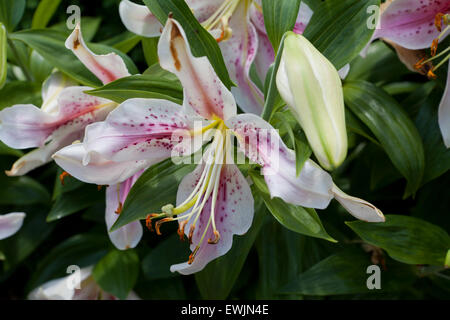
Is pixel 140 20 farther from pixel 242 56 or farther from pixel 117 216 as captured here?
pixel 117 216

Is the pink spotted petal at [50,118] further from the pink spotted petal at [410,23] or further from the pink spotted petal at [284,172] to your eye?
the pink spotted petal at [410,23]

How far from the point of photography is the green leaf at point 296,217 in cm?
62

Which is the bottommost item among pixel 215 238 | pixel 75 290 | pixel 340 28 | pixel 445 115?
pixel 75 290

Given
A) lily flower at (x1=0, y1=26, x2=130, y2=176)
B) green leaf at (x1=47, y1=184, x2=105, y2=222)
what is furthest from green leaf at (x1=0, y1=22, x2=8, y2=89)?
green leaf at (x1=47, y1=184, x2=105, y2=222)

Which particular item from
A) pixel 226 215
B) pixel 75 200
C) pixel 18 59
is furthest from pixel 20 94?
pixel 226 215

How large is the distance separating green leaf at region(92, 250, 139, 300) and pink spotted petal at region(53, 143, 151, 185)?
10.6 inches

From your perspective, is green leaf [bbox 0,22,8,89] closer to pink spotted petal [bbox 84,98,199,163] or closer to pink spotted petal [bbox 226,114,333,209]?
pink spotted petal [bbox 84,98,199,163]

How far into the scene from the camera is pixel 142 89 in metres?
0.66

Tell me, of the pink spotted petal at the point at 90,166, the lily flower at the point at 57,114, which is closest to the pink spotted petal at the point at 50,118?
the lily flower at the point at 57,114

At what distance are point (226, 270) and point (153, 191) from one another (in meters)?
0.18

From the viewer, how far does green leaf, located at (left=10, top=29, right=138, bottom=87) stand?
767mm

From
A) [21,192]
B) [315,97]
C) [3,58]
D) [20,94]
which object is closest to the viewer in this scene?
[315,97]

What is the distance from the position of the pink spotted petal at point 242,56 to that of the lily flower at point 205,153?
0.43 ft
